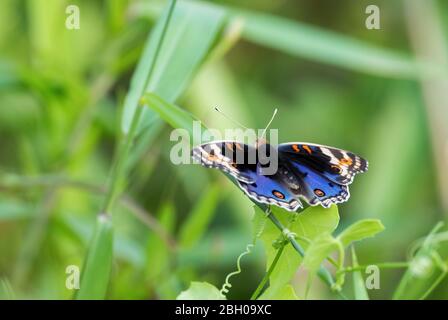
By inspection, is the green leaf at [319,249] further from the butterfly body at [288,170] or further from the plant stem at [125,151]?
the plant stem at [125,151]

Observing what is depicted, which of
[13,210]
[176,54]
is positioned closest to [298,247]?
[176,54]

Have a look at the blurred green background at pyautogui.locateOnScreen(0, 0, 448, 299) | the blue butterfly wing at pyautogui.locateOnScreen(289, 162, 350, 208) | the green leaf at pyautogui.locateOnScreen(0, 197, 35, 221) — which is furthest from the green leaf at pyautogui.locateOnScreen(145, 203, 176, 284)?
the blue butterfly wing at pyautogui.locateOnScreen(289, 162, 350, 208)

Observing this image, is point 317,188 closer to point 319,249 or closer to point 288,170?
point 288,170

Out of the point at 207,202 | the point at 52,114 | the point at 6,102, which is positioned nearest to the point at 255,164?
the point at 207,202

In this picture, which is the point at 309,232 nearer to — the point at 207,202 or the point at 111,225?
the point at 111,225

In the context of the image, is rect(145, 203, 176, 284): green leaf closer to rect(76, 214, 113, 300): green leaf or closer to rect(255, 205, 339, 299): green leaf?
rect(76, 214, 113, 300): green leaf

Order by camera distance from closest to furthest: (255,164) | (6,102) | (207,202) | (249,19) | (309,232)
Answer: (309,232) → (255,164) → (207,202) → (249,19) → (6,102)

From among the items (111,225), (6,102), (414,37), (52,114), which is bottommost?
(111,225)
